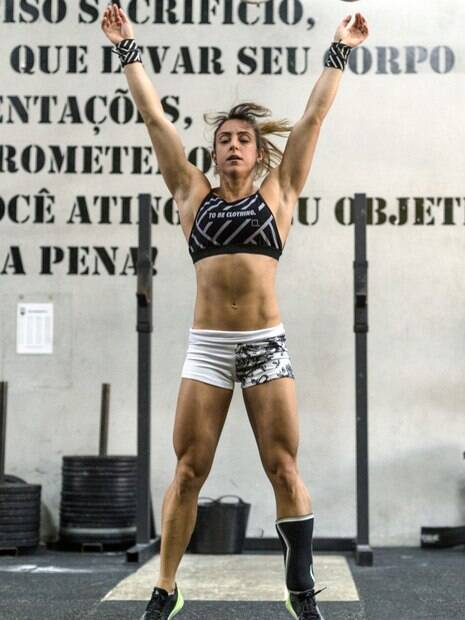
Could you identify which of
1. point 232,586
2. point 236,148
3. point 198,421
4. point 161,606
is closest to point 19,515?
point 232,586

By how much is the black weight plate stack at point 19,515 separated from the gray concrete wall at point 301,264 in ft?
1.29

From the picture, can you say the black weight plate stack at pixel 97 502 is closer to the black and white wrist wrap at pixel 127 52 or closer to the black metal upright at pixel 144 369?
the black metal upright at pixel 144 369

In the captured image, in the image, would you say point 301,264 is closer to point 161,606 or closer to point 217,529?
point 217,529

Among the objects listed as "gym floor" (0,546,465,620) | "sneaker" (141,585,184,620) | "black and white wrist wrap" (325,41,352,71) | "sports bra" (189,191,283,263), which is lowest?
"gym floor" (0,546,465,620)

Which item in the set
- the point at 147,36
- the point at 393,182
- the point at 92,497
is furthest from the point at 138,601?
the point at 147,36

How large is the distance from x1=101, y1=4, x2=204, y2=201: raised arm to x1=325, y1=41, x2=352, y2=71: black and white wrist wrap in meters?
0.53

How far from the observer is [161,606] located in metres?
2.88

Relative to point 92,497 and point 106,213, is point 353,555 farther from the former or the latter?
point 106,213

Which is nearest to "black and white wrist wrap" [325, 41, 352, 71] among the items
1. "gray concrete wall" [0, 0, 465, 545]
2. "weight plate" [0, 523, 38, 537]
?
"gray concrete wall" [0, 0, 465, 545]

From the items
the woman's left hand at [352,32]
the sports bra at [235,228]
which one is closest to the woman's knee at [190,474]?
the sports bra at [235,228]

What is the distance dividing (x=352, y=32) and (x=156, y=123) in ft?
2.29

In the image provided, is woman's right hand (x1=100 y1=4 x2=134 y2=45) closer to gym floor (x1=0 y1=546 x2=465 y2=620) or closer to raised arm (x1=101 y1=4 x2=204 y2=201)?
raised arm (x1=101 y1=4 x2=204 y2=201)

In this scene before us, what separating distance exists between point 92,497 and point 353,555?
4.57 ft

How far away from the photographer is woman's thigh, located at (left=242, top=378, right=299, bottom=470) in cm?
289
